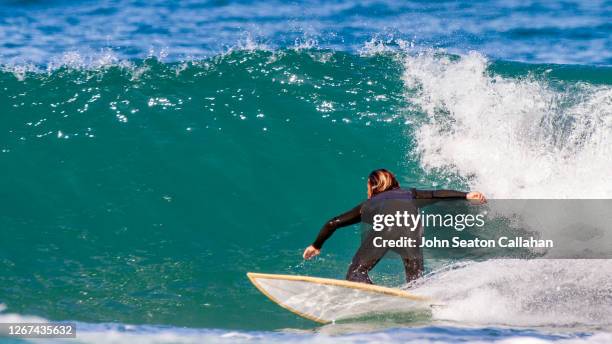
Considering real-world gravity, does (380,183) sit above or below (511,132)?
below

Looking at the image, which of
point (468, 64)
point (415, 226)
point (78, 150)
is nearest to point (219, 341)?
point (415, 226)

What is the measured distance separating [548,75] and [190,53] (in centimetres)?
624

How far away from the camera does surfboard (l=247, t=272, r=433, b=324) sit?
7082mm

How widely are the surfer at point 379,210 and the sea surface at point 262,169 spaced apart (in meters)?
0.35

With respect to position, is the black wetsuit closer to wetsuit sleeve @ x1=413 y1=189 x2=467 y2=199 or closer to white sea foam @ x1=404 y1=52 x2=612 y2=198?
wetsuit sleeve @ x1=413 y1=189 x2=467 y2=199

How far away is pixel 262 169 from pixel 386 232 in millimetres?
3714

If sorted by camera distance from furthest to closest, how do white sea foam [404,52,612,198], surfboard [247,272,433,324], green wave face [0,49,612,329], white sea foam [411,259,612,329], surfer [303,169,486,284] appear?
1. white sea foam [404,52,612,198]
2. green wave face [0,49,612,329]
3. surfer [303,169,486,284]
4. white sea foam [411,259,612,329]
5. surfboard [247,272,433,324]

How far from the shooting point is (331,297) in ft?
23.7

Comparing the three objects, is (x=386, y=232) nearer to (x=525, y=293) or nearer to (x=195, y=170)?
(x=525, y=293)

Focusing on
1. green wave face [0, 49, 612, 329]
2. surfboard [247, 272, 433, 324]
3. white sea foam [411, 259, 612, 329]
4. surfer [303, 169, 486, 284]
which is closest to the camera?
surfboard [247, 272, 433, 324]

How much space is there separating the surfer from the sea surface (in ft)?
1.15

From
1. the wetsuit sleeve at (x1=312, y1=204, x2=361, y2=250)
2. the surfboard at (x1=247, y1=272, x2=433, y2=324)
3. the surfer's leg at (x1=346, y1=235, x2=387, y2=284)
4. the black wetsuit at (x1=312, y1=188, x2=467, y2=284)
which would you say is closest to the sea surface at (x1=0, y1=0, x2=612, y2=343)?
the surfboard at (x1=247, y1=272, x2=433, y2=324)

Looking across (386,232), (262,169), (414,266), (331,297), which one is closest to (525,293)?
(414,266)

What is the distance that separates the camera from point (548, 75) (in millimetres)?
13609
